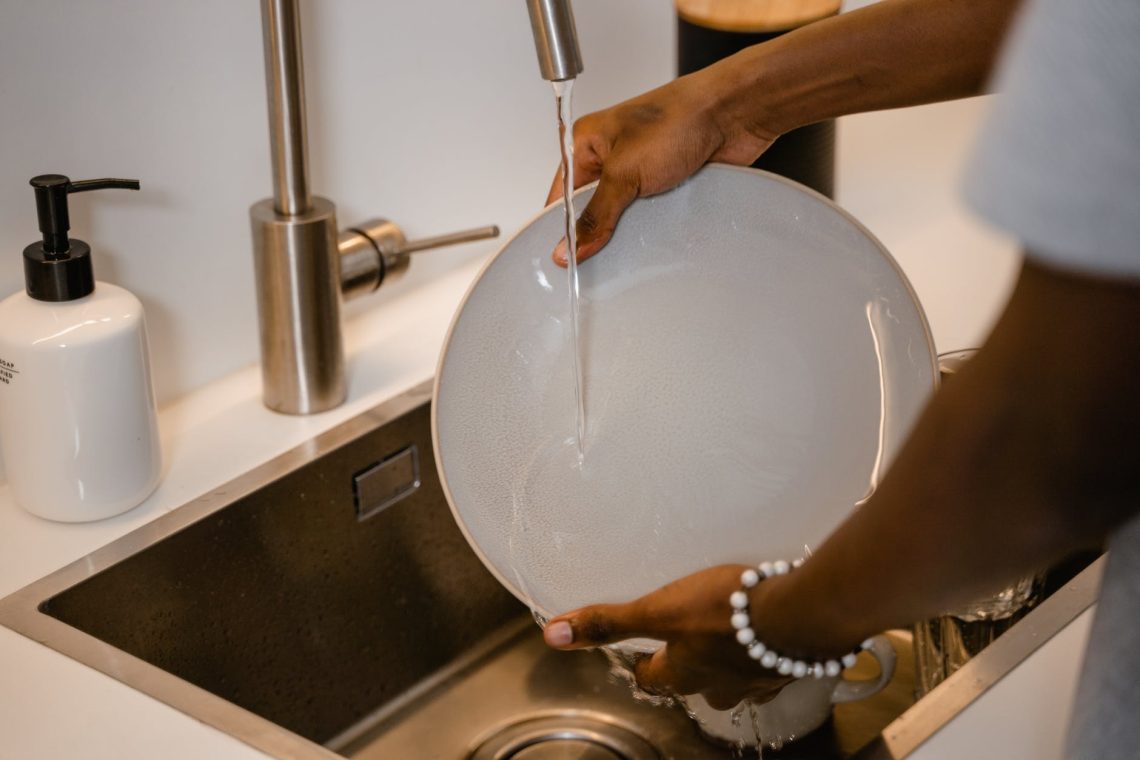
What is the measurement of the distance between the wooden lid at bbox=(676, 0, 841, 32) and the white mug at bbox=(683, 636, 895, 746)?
1.83ft

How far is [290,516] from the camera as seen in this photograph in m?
0.95

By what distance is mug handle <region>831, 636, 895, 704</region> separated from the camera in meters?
0.86

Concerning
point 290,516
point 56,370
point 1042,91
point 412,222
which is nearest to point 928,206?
point 412,222

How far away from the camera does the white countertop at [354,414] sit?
684 millimetres

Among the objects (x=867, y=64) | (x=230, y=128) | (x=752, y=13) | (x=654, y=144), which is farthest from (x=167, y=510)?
(x=752, y=13)

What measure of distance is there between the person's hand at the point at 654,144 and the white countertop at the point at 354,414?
0.29 meters

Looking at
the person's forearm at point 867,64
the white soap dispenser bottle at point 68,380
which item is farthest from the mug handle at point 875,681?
the white soap dispenser bottle at point 68,380

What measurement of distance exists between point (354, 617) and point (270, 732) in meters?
0.33

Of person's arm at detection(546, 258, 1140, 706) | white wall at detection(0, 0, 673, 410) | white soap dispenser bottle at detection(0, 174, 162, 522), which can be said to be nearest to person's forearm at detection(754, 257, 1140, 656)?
person's arm at detection(546, 258, 1140, 706)

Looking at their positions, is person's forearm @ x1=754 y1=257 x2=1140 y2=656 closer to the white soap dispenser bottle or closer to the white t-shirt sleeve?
the white t-shirt sleeve

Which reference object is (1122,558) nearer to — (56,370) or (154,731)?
(154,731)

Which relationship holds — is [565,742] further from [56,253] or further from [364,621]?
[56,253]

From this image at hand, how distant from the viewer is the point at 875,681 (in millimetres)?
865

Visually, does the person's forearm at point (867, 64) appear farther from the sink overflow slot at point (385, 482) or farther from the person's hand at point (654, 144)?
the sink overflow slot at point (385, 482)
